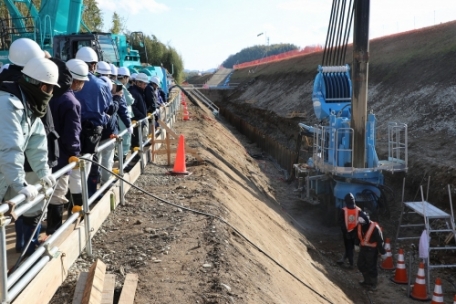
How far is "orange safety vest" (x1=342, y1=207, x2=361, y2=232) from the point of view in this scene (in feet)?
29.2

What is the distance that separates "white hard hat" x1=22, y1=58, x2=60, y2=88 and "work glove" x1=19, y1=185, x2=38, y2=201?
1.06 meters

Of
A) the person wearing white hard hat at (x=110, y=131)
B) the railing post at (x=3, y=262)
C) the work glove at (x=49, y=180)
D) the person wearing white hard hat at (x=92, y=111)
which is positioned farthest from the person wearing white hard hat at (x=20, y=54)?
the person wearing white hard hat at (x=110, y=131)

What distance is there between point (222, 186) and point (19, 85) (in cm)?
594

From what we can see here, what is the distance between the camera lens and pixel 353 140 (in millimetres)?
11203

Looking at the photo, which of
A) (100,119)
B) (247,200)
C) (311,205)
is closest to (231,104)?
(311,205)

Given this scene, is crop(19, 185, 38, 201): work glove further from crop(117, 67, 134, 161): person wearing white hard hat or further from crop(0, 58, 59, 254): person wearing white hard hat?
crop(117, 67, 134, 161): person wearing white hard hat

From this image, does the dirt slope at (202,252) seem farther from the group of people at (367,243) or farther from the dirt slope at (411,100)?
the dirt slope at (411,100)

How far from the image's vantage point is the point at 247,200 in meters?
10.4

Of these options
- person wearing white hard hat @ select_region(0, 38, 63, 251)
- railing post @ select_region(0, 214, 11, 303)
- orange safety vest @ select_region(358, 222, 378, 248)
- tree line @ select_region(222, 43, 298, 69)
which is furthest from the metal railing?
tree line @ select_region(222, 43, 298, 69)

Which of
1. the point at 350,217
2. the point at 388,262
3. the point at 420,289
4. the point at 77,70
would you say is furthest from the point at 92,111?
the point at 388,262

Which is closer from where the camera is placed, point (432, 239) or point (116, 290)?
point (116, 290)

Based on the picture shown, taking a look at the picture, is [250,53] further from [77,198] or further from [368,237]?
[77,198]

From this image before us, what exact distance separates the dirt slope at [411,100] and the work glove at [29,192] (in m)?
10.0

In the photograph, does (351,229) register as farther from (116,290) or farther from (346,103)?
(116,290)
